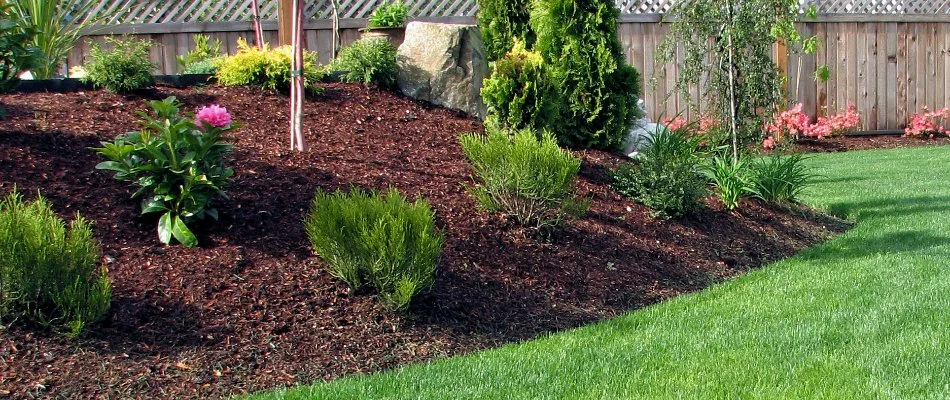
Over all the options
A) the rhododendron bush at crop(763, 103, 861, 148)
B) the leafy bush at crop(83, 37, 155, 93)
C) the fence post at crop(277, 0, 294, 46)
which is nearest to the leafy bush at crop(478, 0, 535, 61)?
the fence post at crop(277, 0, 294, 46)

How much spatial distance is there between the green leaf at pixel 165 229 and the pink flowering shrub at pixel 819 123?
11034mm

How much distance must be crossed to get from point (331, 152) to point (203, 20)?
607 centimetres

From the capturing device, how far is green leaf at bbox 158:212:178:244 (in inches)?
190

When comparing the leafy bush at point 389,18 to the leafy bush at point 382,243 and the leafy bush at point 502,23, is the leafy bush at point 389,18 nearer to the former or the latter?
the leafy bush at point 502,23

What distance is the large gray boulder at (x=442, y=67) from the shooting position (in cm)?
816

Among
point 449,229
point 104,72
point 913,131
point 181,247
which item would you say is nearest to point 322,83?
point 104,72

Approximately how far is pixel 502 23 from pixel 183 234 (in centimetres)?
469

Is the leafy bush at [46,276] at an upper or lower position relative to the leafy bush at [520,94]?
lower

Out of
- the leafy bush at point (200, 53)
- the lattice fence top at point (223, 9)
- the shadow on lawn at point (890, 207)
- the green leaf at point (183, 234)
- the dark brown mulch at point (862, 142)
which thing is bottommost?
the shadow on lawn at point (890, 207)

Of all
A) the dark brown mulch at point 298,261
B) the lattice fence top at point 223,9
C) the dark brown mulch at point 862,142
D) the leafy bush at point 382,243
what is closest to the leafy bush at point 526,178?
the dark brown mulch at point 298,261

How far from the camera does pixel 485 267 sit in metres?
5.39

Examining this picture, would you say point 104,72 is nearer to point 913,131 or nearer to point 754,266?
point 754,266

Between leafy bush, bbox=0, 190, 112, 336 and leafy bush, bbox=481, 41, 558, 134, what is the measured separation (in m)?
3.62

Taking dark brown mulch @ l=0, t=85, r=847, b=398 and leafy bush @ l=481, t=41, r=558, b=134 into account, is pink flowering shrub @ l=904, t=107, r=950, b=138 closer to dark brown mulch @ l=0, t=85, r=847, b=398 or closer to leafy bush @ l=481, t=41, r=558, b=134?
dark brown mulch @ l=0, t=85, r=847, b=398
